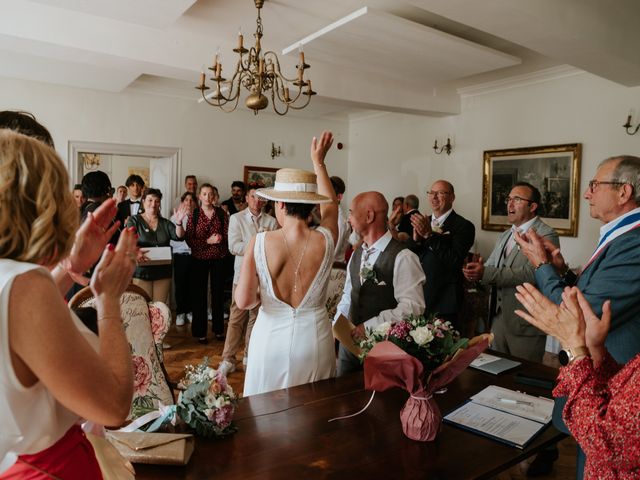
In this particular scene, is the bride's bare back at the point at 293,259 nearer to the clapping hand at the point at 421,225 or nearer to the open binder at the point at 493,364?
the open binder at the point at 493,364

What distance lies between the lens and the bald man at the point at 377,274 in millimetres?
2553

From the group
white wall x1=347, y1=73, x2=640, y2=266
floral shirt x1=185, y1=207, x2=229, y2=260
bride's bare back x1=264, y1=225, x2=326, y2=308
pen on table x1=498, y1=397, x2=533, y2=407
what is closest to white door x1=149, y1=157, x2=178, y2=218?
floral shirt x1=185, y1=207, x2=229, y2=260

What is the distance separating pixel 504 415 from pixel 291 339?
3.06ft

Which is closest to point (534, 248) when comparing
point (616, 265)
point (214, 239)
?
point (616, 265)

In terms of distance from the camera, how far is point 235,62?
4.88m

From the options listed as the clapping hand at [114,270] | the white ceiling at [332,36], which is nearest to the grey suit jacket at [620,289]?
the clapping hand at [114,270]

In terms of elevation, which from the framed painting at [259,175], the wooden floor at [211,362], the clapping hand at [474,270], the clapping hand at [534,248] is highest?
the framed painting at [259,175]

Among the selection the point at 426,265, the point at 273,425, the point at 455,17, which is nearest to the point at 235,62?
the point at 455,17

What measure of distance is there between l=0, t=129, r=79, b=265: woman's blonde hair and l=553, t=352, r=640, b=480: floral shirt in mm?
1221

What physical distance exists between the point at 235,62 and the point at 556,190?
4.11 metres

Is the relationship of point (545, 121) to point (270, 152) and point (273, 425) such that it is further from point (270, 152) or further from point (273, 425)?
point (273, 425)

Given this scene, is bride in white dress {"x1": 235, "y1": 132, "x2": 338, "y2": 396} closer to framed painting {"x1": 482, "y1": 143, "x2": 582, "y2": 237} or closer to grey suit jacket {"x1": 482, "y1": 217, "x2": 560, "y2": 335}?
grey suit jacket {"x1": 482, "y1": 217, "x2": 560, "y2": 335}

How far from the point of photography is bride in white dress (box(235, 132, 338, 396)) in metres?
2.13

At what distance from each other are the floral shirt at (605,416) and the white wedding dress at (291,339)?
3.83 feet
